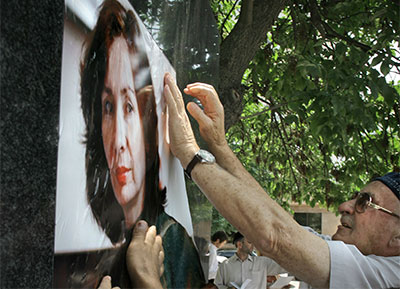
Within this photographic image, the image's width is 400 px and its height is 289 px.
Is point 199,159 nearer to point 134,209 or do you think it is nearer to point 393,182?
point 134,209

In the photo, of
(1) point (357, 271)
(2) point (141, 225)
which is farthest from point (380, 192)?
(2) point (141, 225)

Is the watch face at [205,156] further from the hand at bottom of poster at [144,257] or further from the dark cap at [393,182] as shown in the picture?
the dark cap at [393,182]

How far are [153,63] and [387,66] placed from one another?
6.65ft

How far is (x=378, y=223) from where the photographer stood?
2.03 meters

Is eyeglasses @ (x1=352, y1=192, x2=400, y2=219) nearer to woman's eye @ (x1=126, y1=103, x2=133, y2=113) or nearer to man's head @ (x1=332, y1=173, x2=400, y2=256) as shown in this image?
man's head @ (x1=332, y1=173, x2=400, y2=256)

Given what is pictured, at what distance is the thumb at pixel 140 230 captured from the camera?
129 cm

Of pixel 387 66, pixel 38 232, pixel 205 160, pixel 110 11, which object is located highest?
pixel 387 66

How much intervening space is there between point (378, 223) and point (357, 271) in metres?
0.35

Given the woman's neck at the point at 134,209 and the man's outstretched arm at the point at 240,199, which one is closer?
the woman's neck at the point at 134,209

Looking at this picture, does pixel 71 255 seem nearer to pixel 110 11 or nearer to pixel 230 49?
pixel 110 11

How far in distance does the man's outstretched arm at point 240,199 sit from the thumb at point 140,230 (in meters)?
0.37

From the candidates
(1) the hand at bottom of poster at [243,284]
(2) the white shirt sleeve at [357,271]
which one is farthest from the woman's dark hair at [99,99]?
(1) the hand at bottom of poster at [243,284]

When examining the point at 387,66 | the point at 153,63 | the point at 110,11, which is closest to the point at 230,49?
the point at 387,66

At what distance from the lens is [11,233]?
671 millimetres
